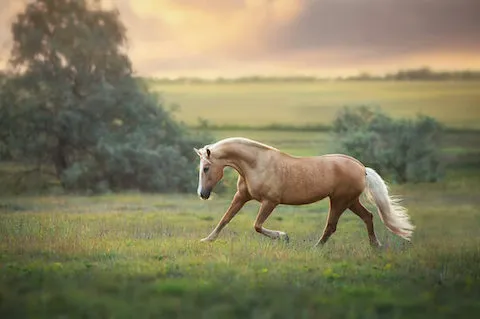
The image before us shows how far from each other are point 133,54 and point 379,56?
11.2 feet

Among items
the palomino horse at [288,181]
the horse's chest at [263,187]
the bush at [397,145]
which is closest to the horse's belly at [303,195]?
the palomino horse at [288,181]

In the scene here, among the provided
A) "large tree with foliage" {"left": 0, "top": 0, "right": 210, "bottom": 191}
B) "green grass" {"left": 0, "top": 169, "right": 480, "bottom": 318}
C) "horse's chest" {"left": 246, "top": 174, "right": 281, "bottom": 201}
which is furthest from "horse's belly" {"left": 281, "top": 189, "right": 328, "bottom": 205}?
"large tree with foliage" {"left": 0, "top": 0, "right": 210, "bottom": 191}

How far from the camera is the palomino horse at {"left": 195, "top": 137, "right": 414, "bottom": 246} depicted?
7211 mm

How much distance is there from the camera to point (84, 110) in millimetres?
12586

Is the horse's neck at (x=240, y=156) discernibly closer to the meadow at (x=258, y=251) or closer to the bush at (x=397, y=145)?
the meadow at (x=258, y=251)

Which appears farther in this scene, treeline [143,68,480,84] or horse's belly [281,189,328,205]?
treeline [143,68,480,84]

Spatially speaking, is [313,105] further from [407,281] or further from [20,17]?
[407,281]

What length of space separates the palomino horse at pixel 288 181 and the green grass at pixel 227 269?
251mm

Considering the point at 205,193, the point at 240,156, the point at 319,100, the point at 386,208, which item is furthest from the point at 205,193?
the point at 319,100

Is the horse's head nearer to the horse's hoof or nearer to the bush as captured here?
the horse's hoof

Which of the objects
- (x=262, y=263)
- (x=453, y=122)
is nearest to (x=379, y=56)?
(x=453, y=122)

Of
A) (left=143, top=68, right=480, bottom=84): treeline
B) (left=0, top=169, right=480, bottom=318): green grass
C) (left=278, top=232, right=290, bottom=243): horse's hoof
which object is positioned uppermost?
(left=143, top=68, right=480, bottom=84): treeline

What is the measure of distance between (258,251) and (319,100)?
513 cm

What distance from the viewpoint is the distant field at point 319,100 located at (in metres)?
10.9
